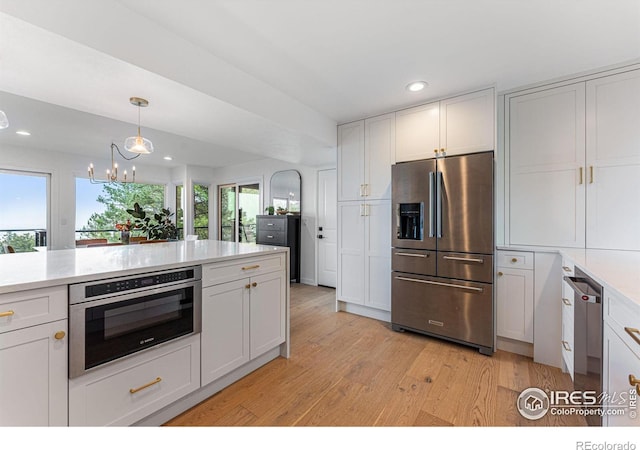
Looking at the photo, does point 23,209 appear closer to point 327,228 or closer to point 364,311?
point 327,228

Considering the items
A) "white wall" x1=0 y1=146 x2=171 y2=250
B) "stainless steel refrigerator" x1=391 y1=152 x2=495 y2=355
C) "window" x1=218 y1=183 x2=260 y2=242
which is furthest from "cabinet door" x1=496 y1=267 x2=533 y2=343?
"white wall" x1=0 y1=146 x2=171 y2=250

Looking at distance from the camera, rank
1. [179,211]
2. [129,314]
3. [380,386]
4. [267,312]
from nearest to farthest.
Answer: [129,314], [380,386], [267,312], [179,211]

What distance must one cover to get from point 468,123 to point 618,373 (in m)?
2.14

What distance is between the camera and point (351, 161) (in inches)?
132

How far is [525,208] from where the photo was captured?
101 inches

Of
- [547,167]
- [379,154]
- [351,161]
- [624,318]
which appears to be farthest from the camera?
[351,161]

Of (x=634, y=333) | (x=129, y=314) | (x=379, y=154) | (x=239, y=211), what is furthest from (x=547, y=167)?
(x=239, y=211)

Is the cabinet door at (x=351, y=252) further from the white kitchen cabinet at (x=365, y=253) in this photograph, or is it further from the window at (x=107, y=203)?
the window at (x=107, y=203)

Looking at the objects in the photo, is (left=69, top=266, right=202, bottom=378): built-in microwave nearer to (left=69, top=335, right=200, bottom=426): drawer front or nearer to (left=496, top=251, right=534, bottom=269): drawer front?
(left=69, top=335, right=200, bottom=426): drawer front

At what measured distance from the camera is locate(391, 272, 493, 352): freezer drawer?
94.7 inches

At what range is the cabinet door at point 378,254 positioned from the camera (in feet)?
10.2

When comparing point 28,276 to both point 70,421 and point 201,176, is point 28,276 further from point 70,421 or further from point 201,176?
point 201,176

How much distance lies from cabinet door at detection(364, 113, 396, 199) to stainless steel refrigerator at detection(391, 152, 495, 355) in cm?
26
